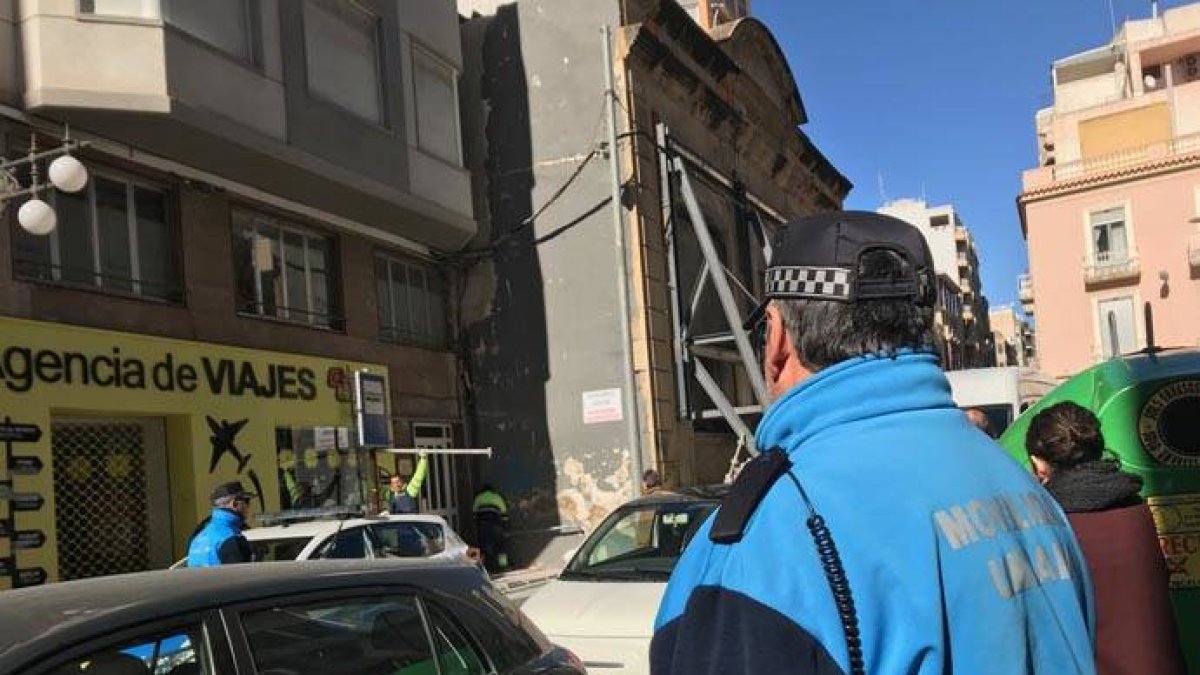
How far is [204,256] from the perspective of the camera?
1366cm

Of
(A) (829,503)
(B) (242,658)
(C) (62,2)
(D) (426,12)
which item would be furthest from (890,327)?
(D) (426,12)

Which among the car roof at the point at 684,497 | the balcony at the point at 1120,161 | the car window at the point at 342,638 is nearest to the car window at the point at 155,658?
the car window at the point at 342,638

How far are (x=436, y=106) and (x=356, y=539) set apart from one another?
390 inches

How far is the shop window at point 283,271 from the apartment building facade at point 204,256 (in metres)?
0.03

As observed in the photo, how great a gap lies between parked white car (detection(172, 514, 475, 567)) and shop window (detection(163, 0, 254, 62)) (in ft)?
18.9

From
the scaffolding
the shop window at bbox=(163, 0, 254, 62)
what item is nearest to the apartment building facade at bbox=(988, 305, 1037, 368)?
the scaffolding

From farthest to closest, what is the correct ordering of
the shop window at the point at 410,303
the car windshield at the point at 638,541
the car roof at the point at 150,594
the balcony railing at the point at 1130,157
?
the balcony railing at the point at 1130,157, the shop window at the point at 410,303, the car windshield at the point at 638,541, the car roof at the point at 150,594

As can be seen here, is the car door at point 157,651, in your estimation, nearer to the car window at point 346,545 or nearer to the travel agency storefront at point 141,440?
the car window at point 346,545

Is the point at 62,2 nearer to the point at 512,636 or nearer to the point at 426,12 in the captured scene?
the point at 426,12

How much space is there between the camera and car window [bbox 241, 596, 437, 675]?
10.6 feet

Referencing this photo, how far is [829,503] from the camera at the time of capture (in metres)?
1.33

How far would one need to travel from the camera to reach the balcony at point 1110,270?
46000 mm

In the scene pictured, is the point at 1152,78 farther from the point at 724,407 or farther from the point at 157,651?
the point at 157,651

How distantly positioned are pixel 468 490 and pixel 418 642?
16.1 meters
